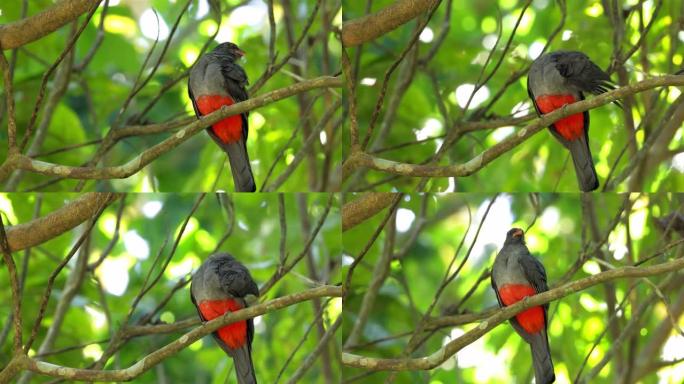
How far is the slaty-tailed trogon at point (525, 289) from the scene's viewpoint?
10.6 feet

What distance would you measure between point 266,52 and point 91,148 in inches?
29.6

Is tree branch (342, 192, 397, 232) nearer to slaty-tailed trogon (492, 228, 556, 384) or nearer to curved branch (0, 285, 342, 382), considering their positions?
curved branch (0, 285, 342, 382)

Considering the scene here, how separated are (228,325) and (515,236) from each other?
1.05 meters

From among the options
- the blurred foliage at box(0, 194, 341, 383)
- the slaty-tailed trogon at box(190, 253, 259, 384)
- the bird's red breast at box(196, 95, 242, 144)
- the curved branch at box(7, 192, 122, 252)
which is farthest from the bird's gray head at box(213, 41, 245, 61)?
the slaty-tailed trogon at box(190, 253, 259, 384)

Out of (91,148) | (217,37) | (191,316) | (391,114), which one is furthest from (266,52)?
(191,316)

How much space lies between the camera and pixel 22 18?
3.32 meters

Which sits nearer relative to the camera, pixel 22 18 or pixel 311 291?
pixel 311 291

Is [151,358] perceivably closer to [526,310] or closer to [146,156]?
[146,156]

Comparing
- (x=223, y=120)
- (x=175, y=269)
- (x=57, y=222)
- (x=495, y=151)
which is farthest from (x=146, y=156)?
(x=495, y=151)

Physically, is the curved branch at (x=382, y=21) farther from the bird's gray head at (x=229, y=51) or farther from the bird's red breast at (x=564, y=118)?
the bird's red breast at (x=564, y=118)

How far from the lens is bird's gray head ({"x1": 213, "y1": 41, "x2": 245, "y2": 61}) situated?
130 inches

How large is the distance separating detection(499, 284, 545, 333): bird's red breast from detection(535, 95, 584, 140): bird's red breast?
55 cm

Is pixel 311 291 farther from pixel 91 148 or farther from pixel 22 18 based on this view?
pixel 22 18

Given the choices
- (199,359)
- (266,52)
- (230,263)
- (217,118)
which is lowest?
(199,359)
